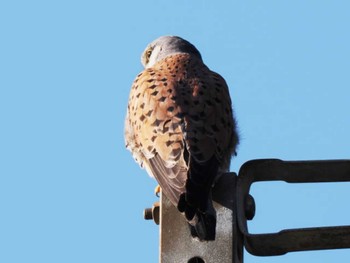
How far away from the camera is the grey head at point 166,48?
353 inches

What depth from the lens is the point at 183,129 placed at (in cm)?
638

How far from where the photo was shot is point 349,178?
A: 4.51 m

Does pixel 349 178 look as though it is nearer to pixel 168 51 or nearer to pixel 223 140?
pixel 223 140

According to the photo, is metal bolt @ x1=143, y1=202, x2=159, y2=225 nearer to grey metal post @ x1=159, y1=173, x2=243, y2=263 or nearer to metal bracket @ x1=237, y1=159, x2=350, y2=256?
grey metal post @ x1=159, y1=173, x2=243, y2=263

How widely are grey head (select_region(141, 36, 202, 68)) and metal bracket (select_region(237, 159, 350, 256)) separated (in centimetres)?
425

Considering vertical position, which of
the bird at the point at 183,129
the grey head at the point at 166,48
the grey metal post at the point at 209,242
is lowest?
the grey metal post at the point at 209,242

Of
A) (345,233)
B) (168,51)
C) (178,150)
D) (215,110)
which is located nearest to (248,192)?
(345,233)

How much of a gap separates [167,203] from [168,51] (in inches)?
172

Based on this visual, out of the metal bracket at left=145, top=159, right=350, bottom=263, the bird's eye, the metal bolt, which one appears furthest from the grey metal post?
the bird's eye

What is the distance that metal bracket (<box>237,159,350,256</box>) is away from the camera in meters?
4.23

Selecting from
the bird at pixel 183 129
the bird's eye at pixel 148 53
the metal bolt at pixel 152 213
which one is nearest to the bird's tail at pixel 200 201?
the bird at pixel 183 129

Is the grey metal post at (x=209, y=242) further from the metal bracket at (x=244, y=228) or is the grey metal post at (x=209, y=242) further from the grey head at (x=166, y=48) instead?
the grey head at (x=166, y=48)

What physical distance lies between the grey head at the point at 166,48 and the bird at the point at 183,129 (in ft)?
1.95

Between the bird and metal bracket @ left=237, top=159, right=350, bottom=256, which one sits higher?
the bird
